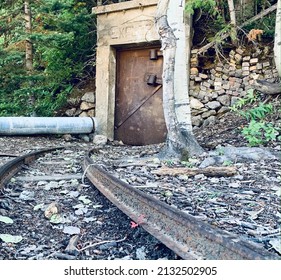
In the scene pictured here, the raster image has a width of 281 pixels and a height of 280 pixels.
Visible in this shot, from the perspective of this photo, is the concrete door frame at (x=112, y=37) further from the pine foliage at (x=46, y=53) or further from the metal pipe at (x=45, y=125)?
the pine foliage at (x=46, y=53)

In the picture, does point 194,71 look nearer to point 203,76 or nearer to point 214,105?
point 203,76

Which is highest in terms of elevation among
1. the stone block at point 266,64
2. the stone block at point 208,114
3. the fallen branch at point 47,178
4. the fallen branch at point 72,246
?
the stone block at point 266,64

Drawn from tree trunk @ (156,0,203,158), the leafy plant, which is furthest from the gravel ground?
the leafy plant

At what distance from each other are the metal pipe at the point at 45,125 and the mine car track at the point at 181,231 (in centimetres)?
515

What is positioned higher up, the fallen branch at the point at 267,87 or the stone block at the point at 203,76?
the stone block at the point at 203,76

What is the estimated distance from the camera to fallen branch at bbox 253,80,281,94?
6516mm

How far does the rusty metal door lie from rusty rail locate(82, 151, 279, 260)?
6.21 meters

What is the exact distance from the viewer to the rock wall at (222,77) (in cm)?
748

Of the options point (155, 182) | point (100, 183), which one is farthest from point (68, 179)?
point (155, 182)

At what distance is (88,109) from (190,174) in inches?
243

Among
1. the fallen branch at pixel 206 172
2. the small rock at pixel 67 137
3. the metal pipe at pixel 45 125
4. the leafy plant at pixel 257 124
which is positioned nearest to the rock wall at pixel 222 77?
the leafy plant at pixel 257 124

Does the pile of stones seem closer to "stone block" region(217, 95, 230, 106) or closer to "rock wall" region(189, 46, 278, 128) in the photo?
"rock wall" region(189, 46, 278, 128)

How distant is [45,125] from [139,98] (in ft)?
7.68
